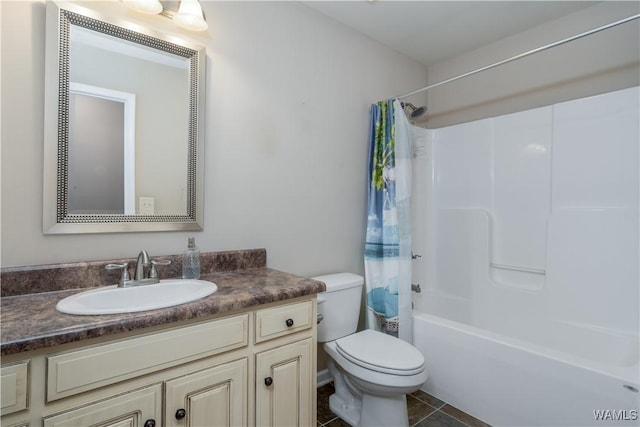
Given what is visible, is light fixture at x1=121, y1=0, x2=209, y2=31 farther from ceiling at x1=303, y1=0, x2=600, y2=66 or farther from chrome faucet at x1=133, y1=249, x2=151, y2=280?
chrome faucet at x1=133, y1=249, x2=151, y2=280

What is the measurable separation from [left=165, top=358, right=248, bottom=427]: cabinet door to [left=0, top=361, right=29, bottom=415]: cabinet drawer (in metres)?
0.33

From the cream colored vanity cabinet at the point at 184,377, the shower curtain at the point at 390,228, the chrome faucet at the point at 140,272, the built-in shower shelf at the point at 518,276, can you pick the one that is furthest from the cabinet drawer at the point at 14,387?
the built-in shower shelf at the point at 518,276

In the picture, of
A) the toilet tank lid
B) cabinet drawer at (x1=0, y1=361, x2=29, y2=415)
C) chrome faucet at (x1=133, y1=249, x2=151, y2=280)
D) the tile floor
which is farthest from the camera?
the toilet tank lid

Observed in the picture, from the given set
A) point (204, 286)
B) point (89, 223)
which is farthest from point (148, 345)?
point (89, 223)

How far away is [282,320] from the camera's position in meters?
1.19

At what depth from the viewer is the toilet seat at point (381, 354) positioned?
1.42 metres

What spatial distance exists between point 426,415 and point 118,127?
6.91ft

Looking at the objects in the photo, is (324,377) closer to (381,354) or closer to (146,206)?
(381,354)

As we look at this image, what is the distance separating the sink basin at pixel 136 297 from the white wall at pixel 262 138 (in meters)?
0.21

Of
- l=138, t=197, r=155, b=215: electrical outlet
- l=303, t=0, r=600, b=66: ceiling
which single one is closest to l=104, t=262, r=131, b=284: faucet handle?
l=138, t=197, r=155, b=215: electrical outlet

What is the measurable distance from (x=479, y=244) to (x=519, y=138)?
31.8 inches

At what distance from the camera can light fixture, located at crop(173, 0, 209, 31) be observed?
1.35 m

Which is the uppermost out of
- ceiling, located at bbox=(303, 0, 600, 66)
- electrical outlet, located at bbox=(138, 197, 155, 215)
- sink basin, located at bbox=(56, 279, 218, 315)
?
ceiling, located at bbox=(303, 0, 600, 66)

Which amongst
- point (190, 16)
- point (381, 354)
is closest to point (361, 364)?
point (381, 354)
